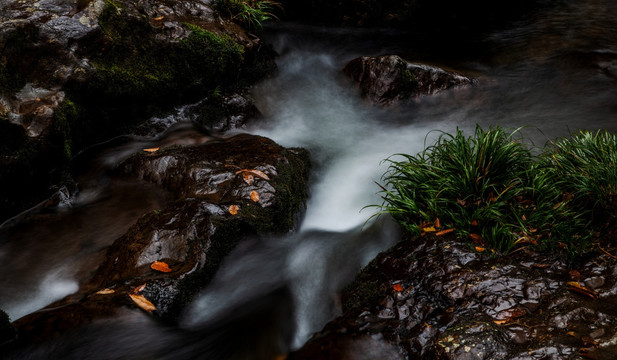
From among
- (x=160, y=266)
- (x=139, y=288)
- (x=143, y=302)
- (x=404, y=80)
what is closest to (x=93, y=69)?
(x=160, y=266)

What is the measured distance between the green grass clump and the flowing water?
0.62 meters

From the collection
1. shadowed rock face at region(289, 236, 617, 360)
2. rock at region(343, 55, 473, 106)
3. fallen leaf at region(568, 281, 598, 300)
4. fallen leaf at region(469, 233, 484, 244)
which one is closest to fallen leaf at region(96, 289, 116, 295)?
shadowed rock face at region(289, 236, 617, 360)

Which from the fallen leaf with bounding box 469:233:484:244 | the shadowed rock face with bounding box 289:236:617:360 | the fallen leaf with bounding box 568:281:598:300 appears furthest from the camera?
the fallen leaf with bounding box 469:233:484:244

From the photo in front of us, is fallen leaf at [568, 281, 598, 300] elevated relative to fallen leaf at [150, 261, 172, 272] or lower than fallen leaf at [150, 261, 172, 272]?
lower

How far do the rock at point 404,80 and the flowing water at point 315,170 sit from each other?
0.19 m

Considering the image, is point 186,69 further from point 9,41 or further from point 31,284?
point 31,284

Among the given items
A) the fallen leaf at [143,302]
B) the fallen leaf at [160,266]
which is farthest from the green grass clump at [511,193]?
the fallen leaf at [143,302]

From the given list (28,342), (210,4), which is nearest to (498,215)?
(28,342)

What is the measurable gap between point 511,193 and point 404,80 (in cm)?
351

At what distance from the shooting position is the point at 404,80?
661 centimetres

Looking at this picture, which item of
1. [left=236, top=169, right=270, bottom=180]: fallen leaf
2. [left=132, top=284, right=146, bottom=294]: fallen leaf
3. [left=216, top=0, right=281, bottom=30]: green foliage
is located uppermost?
[left=216, top=0, right=281, bottom=30]: green foliage

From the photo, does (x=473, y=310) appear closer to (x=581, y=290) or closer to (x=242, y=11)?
(x=581, y=290)

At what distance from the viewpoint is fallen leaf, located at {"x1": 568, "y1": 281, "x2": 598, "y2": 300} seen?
2.73 m

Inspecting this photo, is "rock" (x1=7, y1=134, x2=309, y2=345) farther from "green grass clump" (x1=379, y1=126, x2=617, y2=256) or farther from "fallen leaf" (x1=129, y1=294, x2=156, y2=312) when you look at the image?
"green grass clump" (x1=379, y1=126, x2=617, y2=256)
